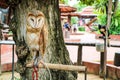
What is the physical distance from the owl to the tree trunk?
21.5 inches

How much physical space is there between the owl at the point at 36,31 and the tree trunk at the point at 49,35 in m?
0.55

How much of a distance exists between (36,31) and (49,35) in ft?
2.92

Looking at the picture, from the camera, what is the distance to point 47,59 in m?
3.60

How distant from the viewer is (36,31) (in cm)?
272

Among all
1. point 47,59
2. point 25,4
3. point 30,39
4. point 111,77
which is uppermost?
point 25,4

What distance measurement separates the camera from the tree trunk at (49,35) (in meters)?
3.44

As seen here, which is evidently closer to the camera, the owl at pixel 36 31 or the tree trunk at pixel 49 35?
the owl at pixel 36 31

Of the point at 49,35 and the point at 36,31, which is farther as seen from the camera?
the point at 49,35

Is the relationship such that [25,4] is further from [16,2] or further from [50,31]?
[50,31]

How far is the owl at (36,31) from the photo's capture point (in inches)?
105

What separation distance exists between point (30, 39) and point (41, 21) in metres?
0.32

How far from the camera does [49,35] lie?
361 cm

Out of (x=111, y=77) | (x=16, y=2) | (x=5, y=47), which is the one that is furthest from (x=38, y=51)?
(x=5, y=47)

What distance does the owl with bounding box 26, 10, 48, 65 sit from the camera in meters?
2.67
